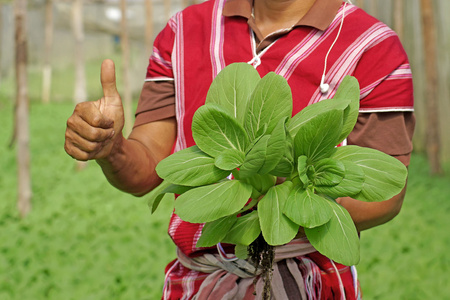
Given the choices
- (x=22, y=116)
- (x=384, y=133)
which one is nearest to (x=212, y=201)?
(x=384, y=133)

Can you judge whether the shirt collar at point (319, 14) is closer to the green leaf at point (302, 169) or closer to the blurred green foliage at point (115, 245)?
the green leaf at point (302, 169)

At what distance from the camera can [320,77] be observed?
1.55 metres

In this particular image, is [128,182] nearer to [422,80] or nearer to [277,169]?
[277,169]

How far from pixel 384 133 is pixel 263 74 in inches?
13.3

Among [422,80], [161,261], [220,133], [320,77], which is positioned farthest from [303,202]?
[422,80]

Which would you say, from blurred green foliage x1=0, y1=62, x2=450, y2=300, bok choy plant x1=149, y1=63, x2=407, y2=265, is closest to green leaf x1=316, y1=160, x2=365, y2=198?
bok choy plant x1=149, y1=63, x2=407, y2=265

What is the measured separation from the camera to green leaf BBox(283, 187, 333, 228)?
1146 millimetres

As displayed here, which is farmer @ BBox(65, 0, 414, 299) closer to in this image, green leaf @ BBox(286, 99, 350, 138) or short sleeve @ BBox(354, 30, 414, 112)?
short sleeve @ BBox(354, 30, 414, 112)

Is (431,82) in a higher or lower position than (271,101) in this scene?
lower

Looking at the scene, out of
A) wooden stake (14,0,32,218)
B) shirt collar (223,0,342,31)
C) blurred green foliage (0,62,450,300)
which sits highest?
shirt collar (223,0,342,31)

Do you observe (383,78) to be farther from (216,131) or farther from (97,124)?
(97,124)

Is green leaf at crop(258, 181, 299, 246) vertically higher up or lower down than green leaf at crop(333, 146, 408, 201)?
lower down

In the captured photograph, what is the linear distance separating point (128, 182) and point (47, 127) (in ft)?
33.3

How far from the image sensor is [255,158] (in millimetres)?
1160
